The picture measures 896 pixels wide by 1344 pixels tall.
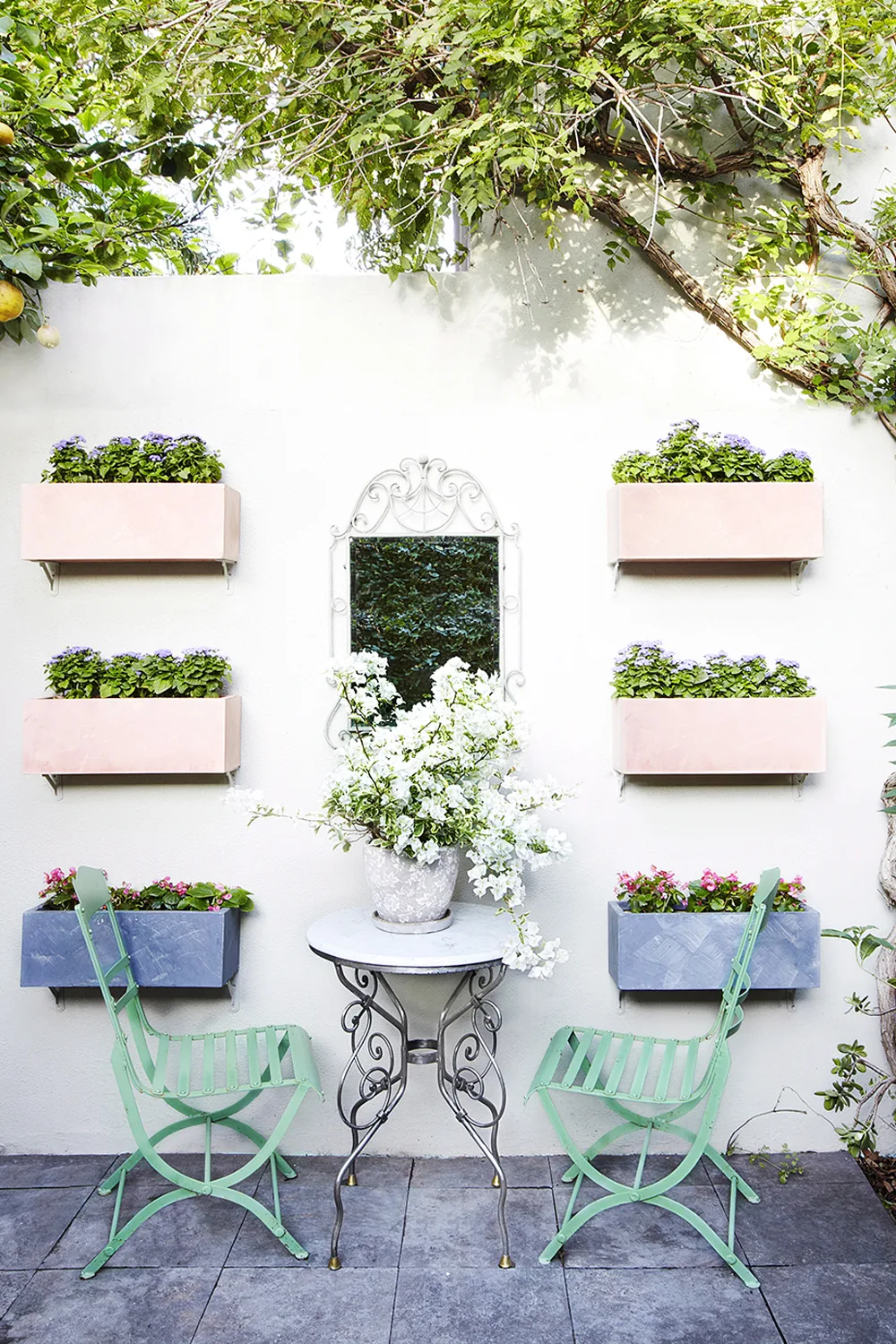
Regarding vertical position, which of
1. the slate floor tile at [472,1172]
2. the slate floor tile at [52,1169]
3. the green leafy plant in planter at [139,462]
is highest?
the green leafy plant in planter at [139,462]

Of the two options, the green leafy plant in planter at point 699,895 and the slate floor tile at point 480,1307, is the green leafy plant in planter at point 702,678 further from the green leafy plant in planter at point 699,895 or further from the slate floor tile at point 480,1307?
the slate floor tile at point 480,1307

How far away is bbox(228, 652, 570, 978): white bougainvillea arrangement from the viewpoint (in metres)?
2.53

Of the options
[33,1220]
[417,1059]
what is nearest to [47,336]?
[417,1059]

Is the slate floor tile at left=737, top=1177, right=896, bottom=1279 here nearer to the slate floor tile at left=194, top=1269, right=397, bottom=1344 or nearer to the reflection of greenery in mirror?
the slate floor tile at left=194, top=1269, right=397, bottom=1344

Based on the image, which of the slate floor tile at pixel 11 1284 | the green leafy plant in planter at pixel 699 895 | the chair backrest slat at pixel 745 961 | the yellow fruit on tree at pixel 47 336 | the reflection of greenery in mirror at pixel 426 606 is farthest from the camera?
the reflection of greenery in mirror at pixel 426 606

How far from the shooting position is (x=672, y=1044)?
A: 8.87ft

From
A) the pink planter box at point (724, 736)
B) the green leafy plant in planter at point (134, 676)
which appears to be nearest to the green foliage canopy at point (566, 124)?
the pink planter box at point (724, 736)

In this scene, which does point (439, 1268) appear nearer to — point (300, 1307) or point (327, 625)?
point (300, 1307)

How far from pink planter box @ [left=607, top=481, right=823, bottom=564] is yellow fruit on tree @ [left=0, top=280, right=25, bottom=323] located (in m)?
1.79

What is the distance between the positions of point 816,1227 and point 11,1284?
213 centimetres

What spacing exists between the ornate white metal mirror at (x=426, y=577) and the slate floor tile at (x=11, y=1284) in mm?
1617

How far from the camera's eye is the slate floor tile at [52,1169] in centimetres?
289

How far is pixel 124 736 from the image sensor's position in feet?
9.42

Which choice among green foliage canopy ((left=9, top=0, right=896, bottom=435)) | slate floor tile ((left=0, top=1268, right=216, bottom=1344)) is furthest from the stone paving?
green foliage canopy ((left=9, top=0, right=896, bottom=435))
